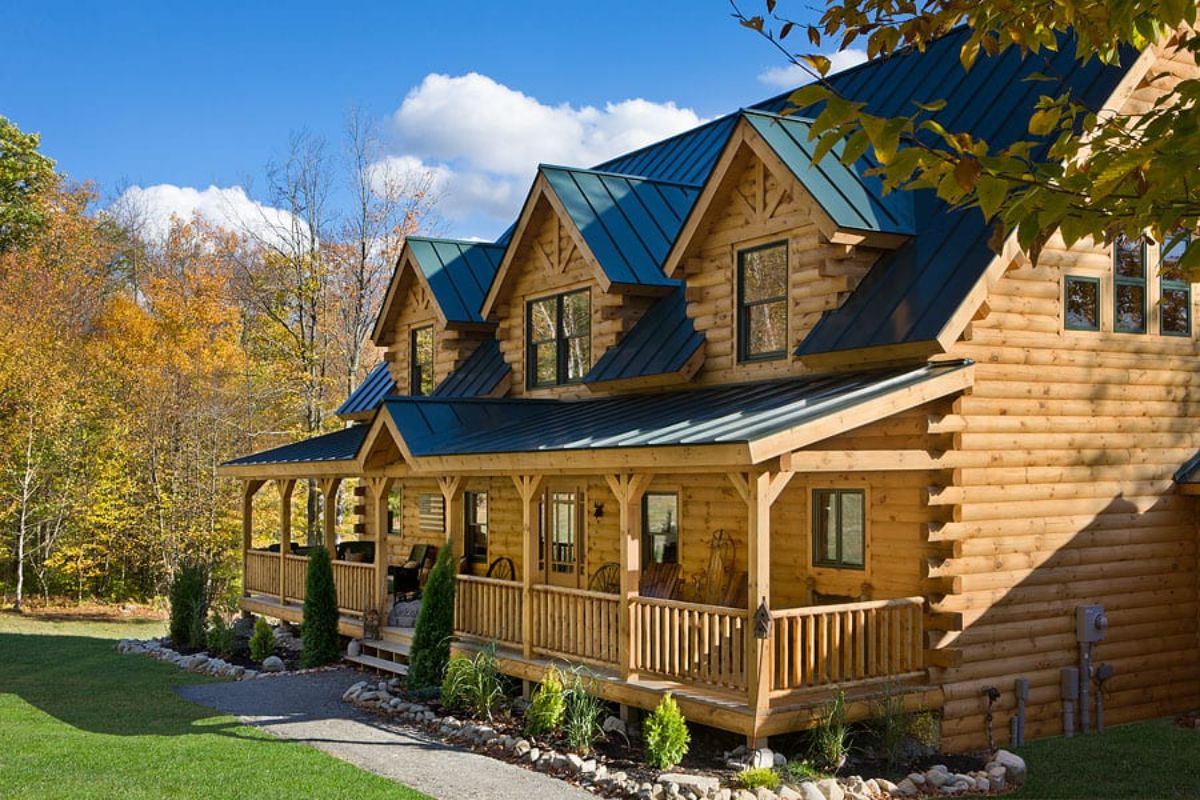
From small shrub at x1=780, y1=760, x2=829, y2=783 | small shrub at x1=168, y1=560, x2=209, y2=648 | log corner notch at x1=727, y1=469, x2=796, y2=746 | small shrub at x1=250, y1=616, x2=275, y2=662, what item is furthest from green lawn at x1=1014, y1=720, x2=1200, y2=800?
small shrub at x1=168, y1=560, x2=209, y2=648

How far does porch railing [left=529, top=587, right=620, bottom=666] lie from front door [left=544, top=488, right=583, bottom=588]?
409cm

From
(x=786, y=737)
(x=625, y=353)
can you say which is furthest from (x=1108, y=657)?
(x=625, y=353)

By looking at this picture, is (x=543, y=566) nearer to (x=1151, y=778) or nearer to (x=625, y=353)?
(x=625, y=353)

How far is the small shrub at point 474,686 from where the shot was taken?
15.2 meters

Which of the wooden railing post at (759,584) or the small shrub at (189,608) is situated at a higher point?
the wooden railing post at (759,584)

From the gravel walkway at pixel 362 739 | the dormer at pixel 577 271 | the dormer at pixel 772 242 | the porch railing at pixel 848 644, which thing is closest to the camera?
the gravel walkway at pixel 362 739

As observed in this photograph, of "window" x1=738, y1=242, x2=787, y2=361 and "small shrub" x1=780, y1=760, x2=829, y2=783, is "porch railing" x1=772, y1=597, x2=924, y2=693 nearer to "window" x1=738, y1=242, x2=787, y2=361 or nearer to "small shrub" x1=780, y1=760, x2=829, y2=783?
"small shrub" x1=780, y1=760, x2=829, y2=783

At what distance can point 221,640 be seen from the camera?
71.2 ft

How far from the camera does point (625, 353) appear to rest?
61.2ft

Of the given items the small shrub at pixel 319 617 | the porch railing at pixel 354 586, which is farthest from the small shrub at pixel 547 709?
the small shrub at pixel 319 617

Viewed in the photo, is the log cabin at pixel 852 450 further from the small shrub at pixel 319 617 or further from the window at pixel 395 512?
the window at pixel 395 512

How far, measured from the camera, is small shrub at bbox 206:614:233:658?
70.9 feet

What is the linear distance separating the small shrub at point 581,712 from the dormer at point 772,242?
479cm

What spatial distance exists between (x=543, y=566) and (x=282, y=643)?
542 cm
